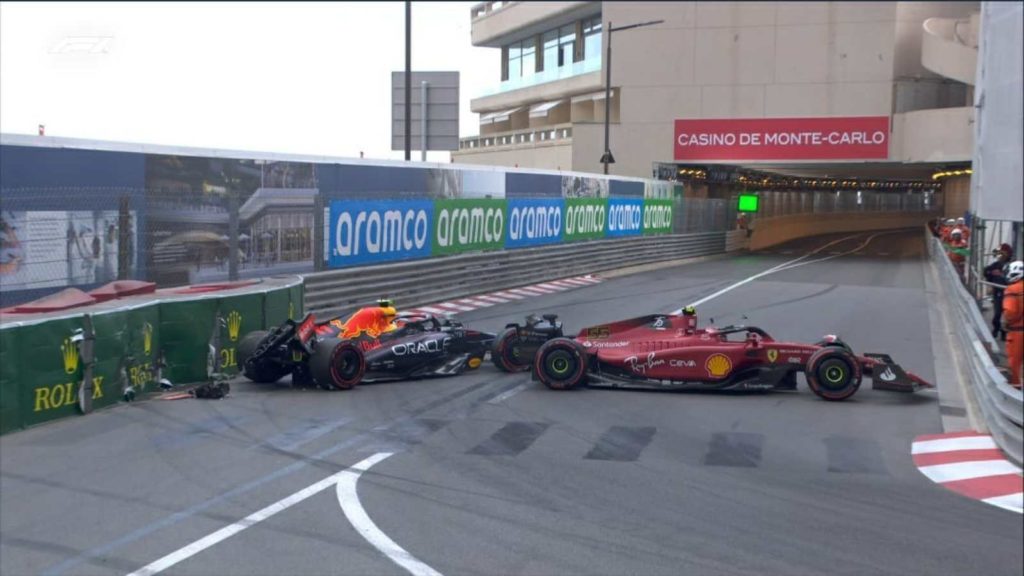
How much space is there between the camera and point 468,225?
85.7 feet

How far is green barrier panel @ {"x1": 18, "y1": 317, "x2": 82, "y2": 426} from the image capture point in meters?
11.1

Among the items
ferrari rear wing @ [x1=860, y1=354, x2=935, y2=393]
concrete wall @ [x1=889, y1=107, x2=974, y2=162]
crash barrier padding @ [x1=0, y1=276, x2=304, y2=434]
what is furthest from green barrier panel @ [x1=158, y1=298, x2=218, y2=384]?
concrete wall @ [x1=889, y1=107, x2=974, y2=162]

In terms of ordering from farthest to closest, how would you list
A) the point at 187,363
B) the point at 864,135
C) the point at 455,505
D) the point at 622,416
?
1. the point at 864,135
2. the point at 187,363
3. the point at 622,416
4. the point at 455,505

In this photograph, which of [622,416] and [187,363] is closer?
[622,416]

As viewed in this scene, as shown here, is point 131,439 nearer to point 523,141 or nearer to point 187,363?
point 187,363

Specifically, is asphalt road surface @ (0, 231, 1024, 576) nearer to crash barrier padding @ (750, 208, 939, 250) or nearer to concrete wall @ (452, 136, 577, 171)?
concrete wall @ (452, 136, 577, 171)

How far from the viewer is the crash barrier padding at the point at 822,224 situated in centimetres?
5884

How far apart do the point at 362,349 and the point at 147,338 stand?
109 inches

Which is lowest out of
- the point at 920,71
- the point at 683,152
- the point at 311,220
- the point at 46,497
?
the point at 46,497

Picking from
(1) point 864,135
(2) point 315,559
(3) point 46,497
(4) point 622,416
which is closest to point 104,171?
(3) point 46,497

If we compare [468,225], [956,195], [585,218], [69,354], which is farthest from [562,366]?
[956,195]

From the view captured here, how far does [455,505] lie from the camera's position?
333 inches

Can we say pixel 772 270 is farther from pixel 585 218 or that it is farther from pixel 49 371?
pixel 49 371

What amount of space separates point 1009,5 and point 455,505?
13966mm
